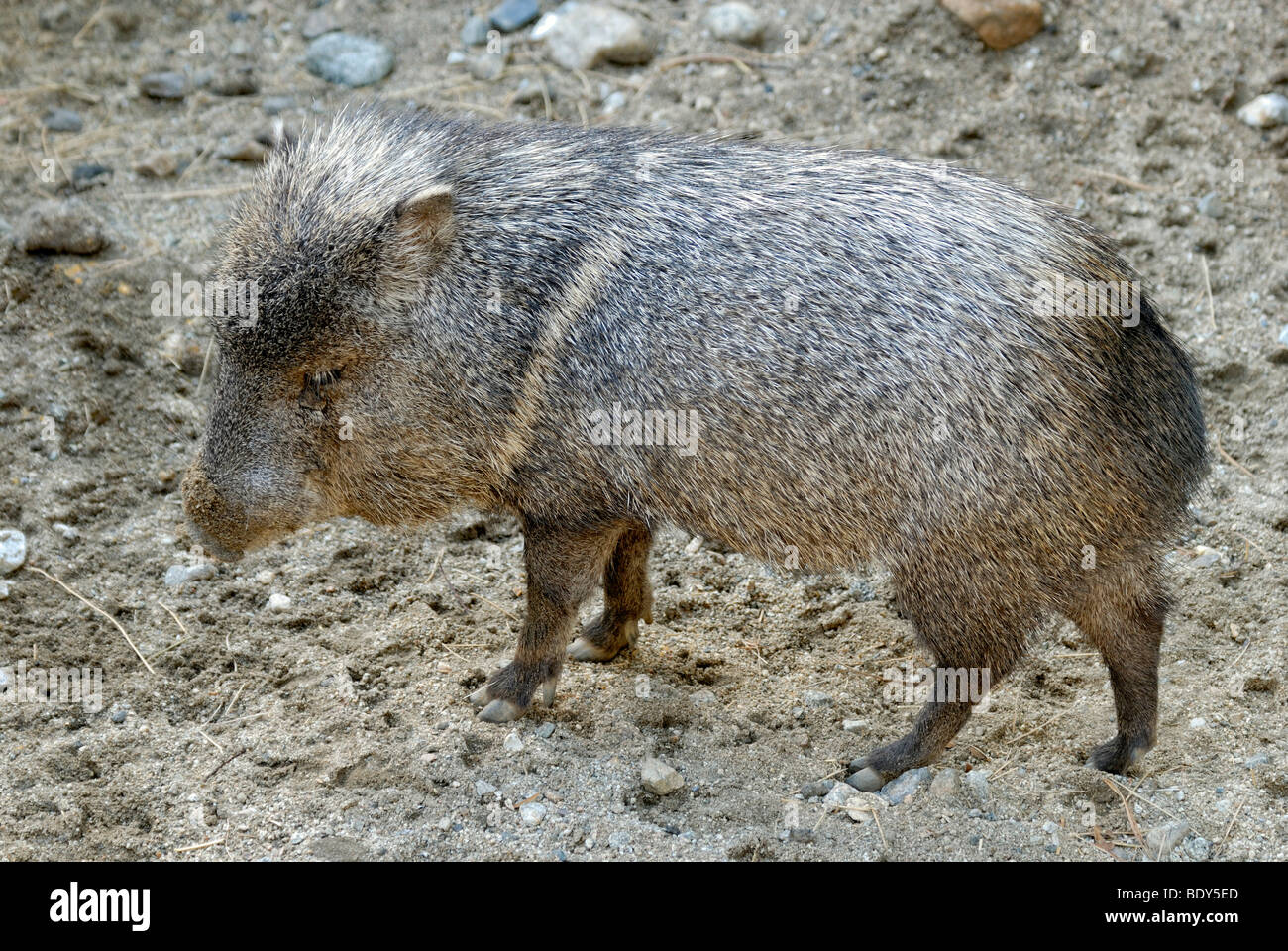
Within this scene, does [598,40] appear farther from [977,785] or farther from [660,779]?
[977,785]

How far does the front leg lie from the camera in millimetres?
4289

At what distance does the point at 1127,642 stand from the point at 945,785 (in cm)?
76

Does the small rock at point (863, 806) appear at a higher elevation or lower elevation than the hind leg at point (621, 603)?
lower

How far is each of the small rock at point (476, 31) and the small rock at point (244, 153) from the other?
4.51 feet

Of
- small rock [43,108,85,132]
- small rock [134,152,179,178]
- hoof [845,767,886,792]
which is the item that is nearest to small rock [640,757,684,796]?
hoof [845,767,886,792]

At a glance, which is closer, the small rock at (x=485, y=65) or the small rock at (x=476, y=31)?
the small rock at (x=485, y=65)

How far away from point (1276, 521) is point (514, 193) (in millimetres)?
3387

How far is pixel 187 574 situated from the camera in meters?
5.09

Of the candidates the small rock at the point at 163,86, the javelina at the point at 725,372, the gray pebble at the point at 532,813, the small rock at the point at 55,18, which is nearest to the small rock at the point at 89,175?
the small rock at the point at 163,86

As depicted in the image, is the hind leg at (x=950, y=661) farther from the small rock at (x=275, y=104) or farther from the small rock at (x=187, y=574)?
the small rock at (x=275, y=104)

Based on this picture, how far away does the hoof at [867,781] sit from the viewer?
4.34 metres

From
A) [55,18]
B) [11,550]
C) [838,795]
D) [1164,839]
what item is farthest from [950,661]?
[55,18]

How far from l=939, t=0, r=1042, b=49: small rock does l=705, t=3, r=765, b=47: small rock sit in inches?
42.0

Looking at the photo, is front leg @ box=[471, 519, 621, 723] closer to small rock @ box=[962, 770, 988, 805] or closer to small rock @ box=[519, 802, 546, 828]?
small rock @ box=[519, 802, 546, 828]
